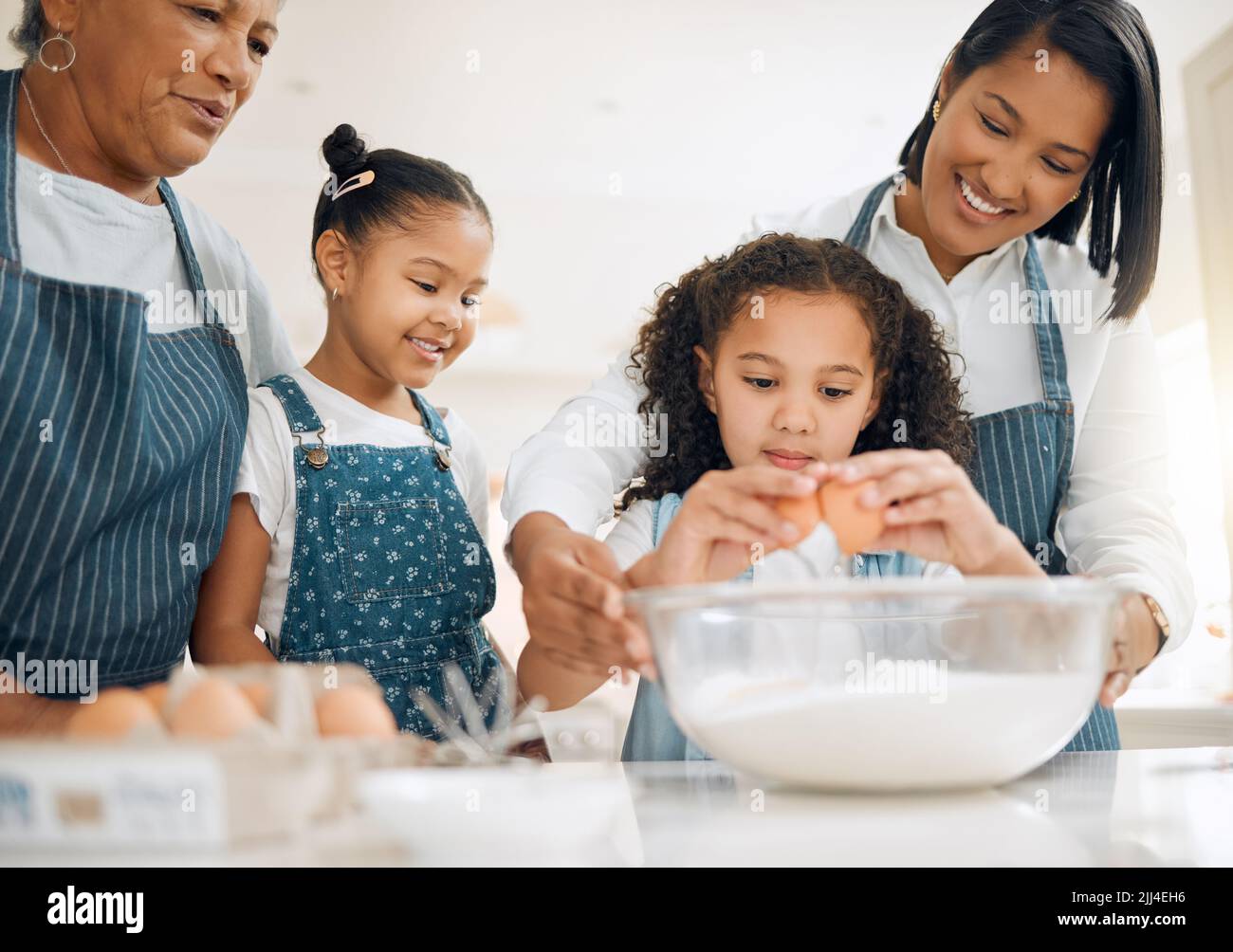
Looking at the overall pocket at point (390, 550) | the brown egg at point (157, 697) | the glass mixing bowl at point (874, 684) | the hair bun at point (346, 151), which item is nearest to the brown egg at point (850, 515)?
the glass mixing bowl at point (874, 684)

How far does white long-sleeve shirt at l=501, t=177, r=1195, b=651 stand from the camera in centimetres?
130

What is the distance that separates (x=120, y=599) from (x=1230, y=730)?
6.73 ft

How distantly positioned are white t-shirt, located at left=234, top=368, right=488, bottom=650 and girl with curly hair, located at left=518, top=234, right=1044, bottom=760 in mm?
308

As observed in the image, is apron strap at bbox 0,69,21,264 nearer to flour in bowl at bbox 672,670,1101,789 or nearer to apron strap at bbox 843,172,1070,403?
flour in bowl at bbox 672,670,1101,789

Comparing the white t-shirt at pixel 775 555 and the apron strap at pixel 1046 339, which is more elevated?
the apron strap at pixel 1046 339

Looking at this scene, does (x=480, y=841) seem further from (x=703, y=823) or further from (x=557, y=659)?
(x=557, y=659)

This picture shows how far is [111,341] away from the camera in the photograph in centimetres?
104

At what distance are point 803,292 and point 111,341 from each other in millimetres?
758

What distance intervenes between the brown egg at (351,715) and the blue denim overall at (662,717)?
530 mm

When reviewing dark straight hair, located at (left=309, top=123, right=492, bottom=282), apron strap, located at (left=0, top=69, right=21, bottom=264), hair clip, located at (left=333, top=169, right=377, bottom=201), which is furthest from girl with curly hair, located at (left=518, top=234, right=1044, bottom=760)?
apron strap, located at (left=0, top=69, right=21, bottom=264)

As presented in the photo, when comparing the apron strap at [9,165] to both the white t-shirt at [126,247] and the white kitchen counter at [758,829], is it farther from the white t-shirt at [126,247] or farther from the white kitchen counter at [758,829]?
the white kitchen counter at [758,829]

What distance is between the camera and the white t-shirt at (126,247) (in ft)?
3.88

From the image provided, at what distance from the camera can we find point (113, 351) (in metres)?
1.04
